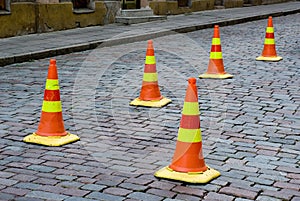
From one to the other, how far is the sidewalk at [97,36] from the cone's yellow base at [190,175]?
6.51 metres

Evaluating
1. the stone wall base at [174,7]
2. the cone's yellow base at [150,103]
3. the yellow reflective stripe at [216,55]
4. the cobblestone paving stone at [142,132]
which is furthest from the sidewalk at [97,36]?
the cone's yellow base at [150,103]

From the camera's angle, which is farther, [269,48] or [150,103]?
[269,48]

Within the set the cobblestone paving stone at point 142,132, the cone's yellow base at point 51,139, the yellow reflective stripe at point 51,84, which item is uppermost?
the yellow reflective stripe at point 51,84

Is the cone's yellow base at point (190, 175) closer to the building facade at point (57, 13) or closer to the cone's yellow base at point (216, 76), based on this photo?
the cone's yellow base at point (216, 76)

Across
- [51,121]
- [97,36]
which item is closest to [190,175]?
[51,121]

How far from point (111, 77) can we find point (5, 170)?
4744mm

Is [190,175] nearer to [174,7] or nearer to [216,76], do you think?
[216,76]

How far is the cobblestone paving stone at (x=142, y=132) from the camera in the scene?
481 cm

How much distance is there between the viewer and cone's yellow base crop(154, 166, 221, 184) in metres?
4.92

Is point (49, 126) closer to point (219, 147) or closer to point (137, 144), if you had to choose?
point (137, 144)

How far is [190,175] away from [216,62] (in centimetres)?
482

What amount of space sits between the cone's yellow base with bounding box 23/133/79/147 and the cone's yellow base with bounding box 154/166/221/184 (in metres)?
1.26

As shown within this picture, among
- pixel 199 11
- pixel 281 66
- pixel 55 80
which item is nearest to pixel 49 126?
pixel 55 80

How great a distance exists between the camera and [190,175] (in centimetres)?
498
